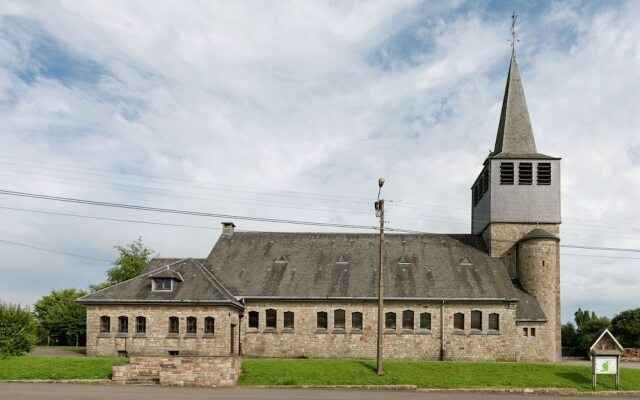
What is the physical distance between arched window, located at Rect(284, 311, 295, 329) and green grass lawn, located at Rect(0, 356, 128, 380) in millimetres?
12957

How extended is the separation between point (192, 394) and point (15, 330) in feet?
50.7

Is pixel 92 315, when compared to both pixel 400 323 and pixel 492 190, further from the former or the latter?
pixel 492 190

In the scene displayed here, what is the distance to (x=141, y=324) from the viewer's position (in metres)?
39.5

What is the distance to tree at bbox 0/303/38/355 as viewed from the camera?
33.5m

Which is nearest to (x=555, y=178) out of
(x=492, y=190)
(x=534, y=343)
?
(x=492, y=190)

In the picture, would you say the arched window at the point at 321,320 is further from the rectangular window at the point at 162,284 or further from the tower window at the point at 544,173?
the tower window at the point at 544,173

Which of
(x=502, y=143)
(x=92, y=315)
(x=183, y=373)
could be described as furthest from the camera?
(x=502, y=143)

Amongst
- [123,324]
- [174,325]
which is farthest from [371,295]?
[123,324]

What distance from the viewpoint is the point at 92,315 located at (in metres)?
39.7

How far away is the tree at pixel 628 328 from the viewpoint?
7594 cm

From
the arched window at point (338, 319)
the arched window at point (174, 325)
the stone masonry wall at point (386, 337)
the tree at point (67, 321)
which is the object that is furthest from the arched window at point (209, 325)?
the tree at point (67, 321)

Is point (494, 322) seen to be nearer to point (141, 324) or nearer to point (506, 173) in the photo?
point (506, 173)

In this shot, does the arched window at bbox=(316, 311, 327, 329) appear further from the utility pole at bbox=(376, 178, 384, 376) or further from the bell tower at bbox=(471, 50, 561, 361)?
the bell tower at bbox=(471, 50, 561, 361)

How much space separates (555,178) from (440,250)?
10288 millimetres
